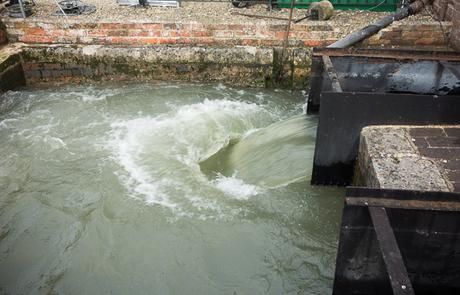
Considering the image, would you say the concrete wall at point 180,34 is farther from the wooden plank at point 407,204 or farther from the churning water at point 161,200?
the wooden plank at point 407,204

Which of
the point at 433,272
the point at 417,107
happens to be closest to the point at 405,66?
the point at 417,107

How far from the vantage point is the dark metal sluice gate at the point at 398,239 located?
249cm

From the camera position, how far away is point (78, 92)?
266 inches

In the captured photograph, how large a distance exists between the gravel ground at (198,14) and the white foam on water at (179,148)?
171 centimetres

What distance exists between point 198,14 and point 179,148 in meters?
3.10

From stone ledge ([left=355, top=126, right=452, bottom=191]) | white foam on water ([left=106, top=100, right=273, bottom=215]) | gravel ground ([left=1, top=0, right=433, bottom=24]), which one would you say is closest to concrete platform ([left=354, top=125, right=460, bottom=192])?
stone ledge ([left=355, top=126, right=452, bottom=191])

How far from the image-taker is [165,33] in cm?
676

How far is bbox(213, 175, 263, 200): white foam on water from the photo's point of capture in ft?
14.6

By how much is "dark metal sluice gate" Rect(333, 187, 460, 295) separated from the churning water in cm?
78

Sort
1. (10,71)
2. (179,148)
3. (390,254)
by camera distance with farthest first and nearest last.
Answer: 1. (10,71)
2. (179,148)
3. (390,254)

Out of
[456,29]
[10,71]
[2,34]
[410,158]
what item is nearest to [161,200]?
[410,158]

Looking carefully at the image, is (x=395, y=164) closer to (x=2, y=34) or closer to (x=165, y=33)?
(x=165, y=33)

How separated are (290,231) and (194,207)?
1033 millimetres

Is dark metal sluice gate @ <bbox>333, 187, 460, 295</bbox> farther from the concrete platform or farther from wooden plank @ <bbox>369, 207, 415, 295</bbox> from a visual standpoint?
the concrete platform
